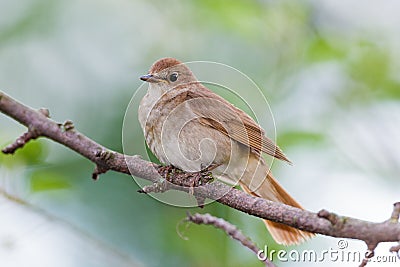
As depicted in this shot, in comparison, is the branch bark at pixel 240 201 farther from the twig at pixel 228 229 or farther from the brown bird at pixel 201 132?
the brown bird at pixel 201 132

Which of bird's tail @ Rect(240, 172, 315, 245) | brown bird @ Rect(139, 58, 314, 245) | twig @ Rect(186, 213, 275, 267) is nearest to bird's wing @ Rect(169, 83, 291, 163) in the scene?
brown bird @ Rect(139, 58, 314, 245)

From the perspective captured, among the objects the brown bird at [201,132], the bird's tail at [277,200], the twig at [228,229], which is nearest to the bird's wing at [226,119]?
the brown bird at [201,132]

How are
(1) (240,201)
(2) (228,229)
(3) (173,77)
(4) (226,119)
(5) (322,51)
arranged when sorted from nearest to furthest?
(1) (240,201), (2) (228,229), (4) (226,119), (3) (173,77), (5) (322,51)

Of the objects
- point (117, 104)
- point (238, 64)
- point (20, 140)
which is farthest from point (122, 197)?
point (20, 140)

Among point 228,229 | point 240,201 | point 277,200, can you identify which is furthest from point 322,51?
point 240,201

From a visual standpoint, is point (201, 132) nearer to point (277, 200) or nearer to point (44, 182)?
point (277, 200)

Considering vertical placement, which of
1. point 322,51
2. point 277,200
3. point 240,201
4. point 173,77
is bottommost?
point 240,201
